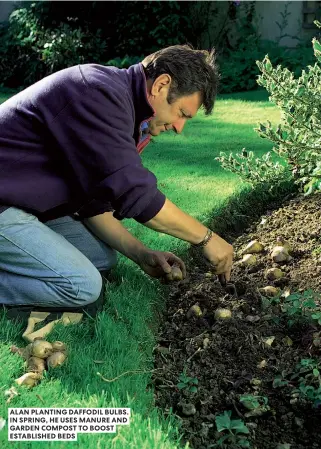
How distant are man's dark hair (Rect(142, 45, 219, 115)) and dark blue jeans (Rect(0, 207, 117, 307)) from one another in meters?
0.86

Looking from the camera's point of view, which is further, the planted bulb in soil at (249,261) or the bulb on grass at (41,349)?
the planted bulb in soil at (249,261)

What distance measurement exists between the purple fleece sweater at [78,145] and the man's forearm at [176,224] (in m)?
0.06

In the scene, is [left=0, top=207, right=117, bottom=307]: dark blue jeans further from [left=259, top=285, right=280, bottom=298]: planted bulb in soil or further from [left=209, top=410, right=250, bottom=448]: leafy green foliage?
[left=209, top=410, right=250, bottom=448]: leafy green foliage

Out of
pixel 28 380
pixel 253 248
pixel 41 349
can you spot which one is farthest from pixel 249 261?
pixel 28 380

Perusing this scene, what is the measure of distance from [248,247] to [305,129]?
2.33 feet

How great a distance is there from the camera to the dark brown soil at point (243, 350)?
2576mm

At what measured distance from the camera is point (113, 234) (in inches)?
143

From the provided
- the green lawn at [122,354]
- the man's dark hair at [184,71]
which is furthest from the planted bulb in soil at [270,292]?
the man's dark hair at [184,71]

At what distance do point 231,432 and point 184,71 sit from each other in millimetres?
1561

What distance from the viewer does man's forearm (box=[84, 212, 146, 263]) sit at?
3.57 m

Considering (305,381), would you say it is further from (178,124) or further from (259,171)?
(259,171)

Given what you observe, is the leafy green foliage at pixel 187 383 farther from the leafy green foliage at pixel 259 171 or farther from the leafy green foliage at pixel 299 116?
the leafy green foliage at pixel 259 171

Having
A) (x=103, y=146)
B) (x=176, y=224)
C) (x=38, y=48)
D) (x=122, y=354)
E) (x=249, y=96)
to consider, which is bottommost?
(x=249, y=96)

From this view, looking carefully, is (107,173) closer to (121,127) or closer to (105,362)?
(121,127)
